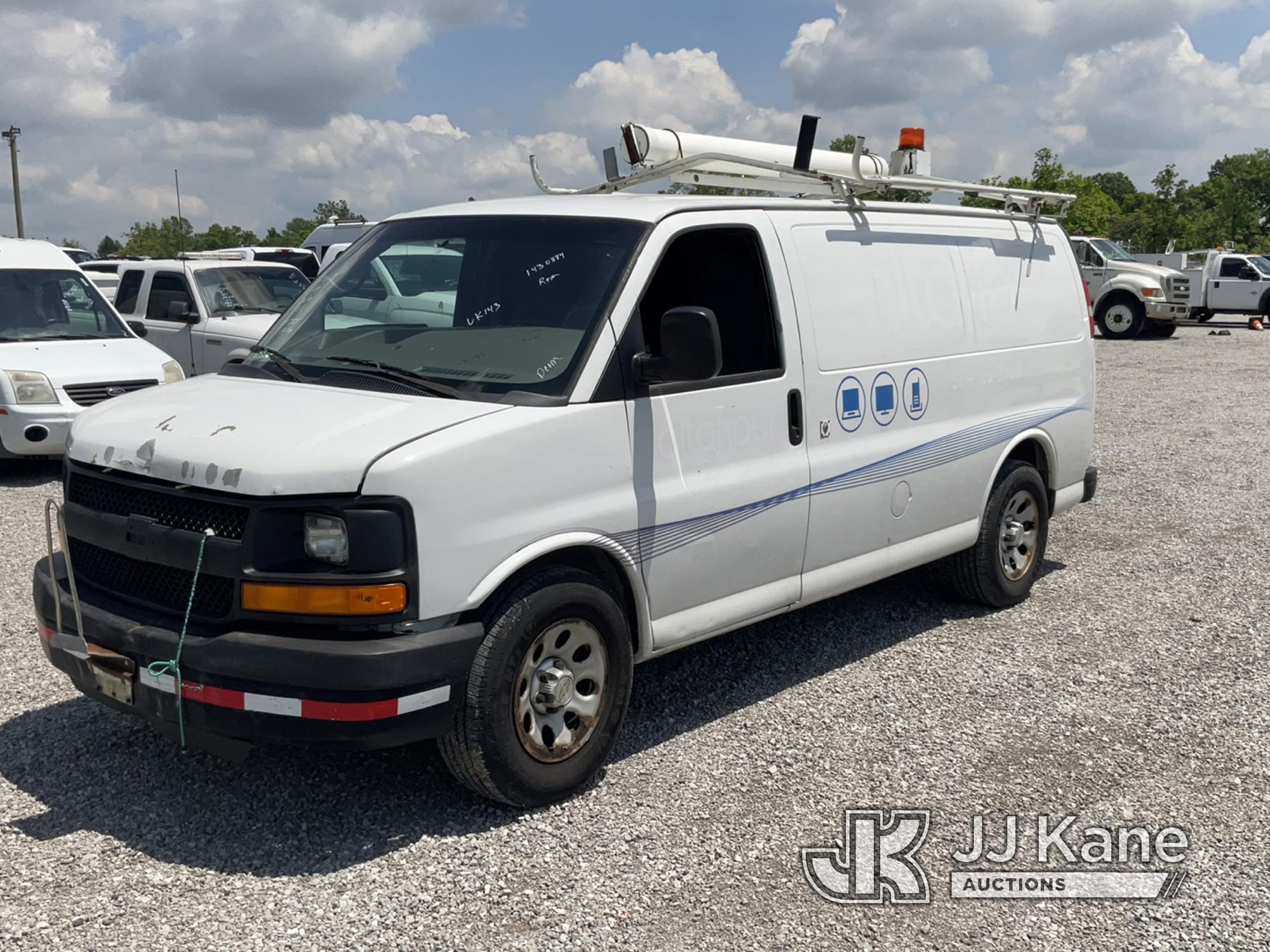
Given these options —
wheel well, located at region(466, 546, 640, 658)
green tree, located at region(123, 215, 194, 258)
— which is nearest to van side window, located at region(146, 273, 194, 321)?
wheel well, located at region(466, 546, 640, 658)

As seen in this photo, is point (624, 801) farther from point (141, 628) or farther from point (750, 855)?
point (141, 628)

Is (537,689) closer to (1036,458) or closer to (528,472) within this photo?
(528,472)

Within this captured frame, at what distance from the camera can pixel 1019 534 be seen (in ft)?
22.4

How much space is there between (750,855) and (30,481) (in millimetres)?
8511

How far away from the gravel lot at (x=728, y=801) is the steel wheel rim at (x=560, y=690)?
25cm

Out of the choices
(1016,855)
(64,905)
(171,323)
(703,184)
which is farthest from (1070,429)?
(171,323)

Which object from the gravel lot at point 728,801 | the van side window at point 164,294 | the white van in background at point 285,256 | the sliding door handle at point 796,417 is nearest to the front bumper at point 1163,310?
the white van in background at point 285,256

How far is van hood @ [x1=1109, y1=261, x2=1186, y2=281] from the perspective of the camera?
2650 cm

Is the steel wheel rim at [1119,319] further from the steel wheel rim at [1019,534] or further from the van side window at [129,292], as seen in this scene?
the steel wheel rim at [1019,534]

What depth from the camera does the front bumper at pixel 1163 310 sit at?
26266 millimetres

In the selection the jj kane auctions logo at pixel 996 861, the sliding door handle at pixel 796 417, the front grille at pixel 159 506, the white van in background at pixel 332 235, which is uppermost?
the white van in background at pixel 332 235

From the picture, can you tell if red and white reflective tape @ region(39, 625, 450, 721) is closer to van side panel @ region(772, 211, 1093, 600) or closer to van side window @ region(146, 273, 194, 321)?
van side panel @ region(772, 211, 1093, 600)

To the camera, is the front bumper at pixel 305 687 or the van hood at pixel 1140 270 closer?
the front bumper at pixel 305 687

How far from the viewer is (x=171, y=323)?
13.2 meters
